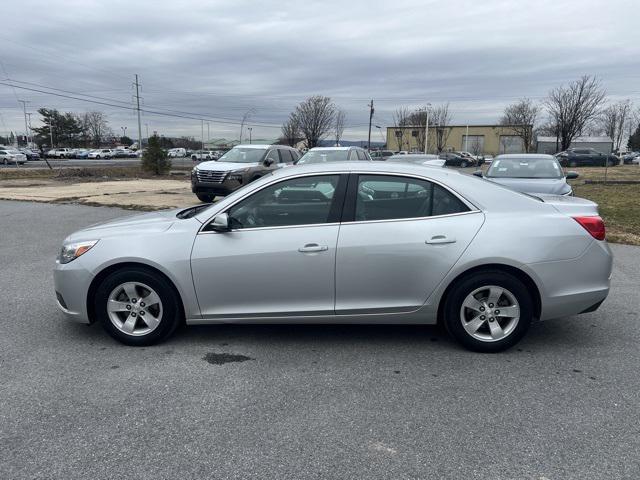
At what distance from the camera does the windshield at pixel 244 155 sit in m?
15.4

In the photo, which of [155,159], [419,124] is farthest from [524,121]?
[155,159]

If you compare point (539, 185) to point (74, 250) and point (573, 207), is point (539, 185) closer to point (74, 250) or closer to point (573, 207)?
point (573, 207)

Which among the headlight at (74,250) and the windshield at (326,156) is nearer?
the headlight at (74,250)

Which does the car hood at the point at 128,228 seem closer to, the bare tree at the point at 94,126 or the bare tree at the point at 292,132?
the bare tree at the point at 292,132

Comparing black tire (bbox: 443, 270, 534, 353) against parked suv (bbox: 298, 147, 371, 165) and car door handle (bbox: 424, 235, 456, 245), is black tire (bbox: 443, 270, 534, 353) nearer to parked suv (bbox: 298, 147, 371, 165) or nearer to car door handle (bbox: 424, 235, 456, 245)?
car door handle (bbox: 424, 235, 456, 245)

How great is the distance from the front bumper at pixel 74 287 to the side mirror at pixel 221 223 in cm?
113

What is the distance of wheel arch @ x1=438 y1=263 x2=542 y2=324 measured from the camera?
4.02m

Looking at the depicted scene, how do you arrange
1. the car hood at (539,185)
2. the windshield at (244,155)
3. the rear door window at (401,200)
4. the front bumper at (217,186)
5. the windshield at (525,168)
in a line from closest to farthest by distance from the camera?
1. the rear door window at (401,200)
2. the car hood at (539,185)
3. the windshield at (525,168)
4. the front bumper at (217,186)
5. the windshield at (244,155)

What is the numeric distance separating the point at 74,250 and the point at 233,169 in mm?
10112

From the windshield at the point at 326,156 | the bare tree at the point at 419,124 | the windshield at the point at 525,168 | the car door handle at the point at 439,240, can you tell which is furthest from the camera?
the bare tree at the point at 419,124

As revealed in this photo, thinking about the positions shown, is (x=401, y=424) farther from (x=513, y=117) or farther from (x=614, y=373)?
(x=513, y=117)

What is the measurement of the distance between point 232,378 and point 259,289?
29.0 inches

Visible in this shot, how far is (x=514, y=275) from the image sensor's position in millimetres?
4055

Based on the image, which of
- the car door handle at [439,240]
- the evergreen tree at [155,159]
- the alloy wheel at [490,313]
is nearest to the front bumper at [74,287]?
the car door handle at [439,240]
